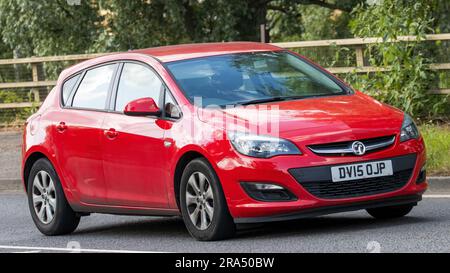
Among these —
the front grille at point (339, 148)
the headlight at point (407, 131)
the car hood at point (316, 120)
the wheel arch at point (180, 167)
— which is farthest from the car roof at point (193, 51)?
the front grille at point (339, 148)

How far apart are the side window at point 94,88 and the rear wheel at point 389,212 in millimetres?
2535

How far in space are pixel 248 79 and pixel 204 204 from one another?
1.34 metres

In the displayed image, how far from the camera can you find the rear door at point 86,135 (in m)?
11.1

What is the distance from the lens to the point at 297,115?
9.79 metres

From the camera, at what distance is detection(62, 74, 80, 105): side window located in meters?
12.1

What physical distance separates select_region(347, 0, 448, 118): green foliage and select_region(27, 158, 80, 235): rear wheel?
7674 millimetres

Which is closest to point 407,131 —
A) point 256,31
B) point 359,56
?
point 359,56

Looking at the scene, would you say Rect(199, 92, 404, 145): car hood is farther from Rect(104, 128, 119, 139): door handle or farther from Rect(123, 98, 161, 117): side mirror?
Rect(104, 128, 119, 139): door handle

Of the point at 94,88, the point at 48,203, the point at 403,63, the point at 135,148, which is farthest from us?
the point at 403,63

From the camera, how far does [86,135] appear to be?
11.2 metres

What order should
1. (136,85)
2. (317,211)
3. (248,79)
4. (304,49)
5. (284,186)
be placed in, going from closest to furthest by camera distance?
(284,186), (317,211), (248,79), (136,85), (304,49)

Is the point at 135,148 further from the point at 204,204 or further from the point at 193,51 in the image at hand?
the point at 193,51
